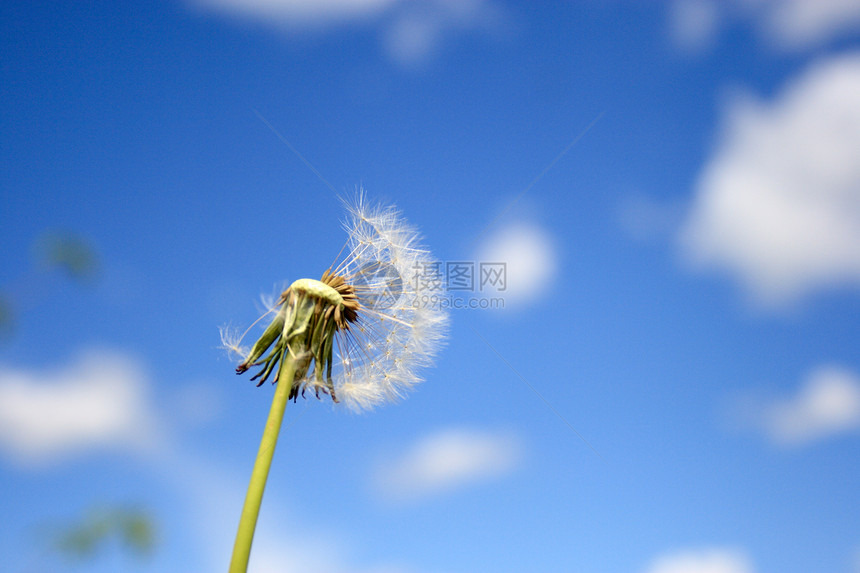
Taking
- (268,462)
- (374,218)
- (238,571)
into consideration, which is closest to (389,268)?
(374,218)

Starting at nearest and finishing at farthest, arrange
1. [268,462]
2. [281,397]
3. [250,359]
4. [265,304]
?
[268,462] < [281,397] < [250,359] < [265,304]

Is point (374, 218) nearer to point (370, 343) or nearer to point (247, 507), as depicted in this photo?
point (370, 343)

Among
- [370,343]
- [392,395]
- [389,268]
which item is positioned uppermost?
[389,268]

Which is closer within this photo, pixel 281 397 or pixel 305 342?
pixel 281 397

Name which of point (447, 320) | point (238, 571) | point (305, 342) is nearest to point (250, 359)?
point (305, 342)

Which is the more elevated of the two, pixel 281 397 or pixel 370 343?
pixel 370 343

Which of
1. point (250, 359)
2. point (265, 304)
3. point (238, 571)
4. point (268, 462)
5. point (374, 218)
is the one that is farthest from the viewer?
point (374, 218)
